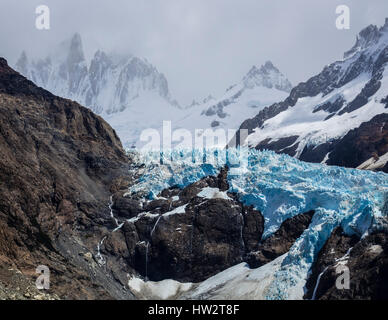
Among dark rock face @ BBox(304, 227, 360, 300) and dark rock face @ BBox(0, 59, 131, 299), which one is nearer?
dark rock face @ BBox(304, 227, 360, 300)

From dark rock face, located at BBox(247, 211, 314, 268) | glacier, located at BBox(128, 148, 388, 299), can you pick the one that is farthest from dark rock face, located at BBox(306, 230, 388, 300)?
dark rock face, located at BBox(247, 211, 314, 268)

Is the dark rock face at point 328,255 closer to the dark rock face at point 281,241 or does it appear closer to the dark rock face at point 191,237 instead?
the dark rock face at point 281,241

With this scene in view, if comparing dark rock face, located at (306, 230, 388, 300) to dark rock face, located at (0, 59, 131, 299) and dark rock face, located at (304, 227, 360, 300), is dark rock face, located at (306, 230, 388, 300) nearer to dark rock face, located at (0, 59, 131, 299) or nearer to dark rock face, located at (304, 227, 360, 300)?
dark rock face, located at (304, 227, 360, 300)

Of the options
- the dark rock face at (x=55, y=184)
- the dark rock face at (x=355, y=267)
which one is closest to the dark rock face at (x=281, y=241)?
the dark rock face at (x=355, y=267)

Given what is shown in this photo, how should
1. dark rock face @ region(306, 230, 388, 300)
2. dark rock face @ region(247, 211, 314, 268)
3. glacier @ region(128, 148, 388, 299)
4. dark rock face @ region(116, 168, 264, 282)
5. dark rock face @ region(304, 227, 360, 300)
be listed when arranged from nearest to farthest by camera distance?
1. dark rock face @ region(306, 230, 388, 300)
2. dark rock face @ region(304, 227, 360, 300)
3. glacier @ region(128, 148, 388, 299)
4. dark rock face @ region(247, 211, 314, 268)
5. dark rock face @ region(116, 168, 264, 282)

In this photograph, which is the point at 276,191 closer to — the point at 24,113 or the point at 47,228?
the point at 47,228

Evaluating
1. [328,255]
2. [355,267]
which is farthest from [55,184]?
[355,267]

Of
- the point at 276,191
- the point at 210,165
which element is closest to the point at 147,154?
the point at 210,165
